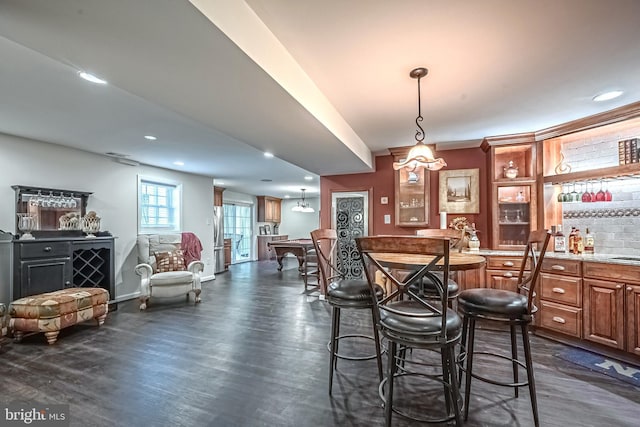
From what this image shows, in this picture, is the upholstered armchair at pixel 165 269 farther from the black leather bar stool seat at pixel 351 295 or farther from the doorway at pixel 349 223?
the black leather bar stool seat at pixel 351 295

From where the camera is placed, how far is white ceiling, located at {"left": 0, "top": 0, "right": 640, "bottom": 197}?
142cm

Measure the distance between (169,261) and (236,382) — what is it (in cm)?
337

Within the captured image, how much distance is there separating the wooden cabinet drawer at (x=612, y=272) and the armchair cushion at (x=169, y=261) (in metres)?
5.43

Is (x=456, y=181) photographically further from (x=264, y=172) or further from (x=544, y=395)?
(x=264, y=172)

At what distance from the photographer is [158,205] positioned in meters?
5.91

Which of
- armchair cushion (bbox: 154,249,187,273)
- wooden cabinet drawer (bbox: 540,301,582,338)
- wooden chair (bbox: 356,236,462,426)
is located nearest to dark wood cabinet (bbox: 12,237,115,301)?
armchair cushion (bbox: 154,249,187,273)

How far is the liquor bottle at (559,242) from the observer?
3.51 meters

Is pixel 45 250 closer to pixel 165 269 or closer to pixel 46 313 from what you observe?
pixel 46 313

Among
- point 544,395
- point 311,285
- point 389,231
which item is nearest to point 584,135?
point 389,231

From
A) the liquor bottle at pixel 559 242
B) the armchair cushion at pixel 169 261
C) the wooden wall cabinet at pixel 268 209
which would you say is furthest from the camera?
the wooden wall cabinet at pixel 268 209

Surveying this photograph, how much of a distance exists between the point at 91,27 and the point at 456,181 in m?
4.27

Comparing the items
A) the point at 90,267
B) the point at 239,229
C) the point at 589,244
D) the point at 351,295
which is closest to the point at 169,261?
the point at 90,267

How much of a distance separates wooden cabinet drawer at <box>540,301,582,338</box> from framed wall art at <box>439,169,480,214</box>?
1.49 meters

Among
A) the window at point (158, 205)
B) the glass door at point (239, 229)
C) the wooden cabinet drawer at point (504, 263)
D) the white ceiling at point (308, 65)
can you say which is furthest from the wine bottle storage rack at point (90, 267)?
the wooden cabinet drawer at point (504, 263)
